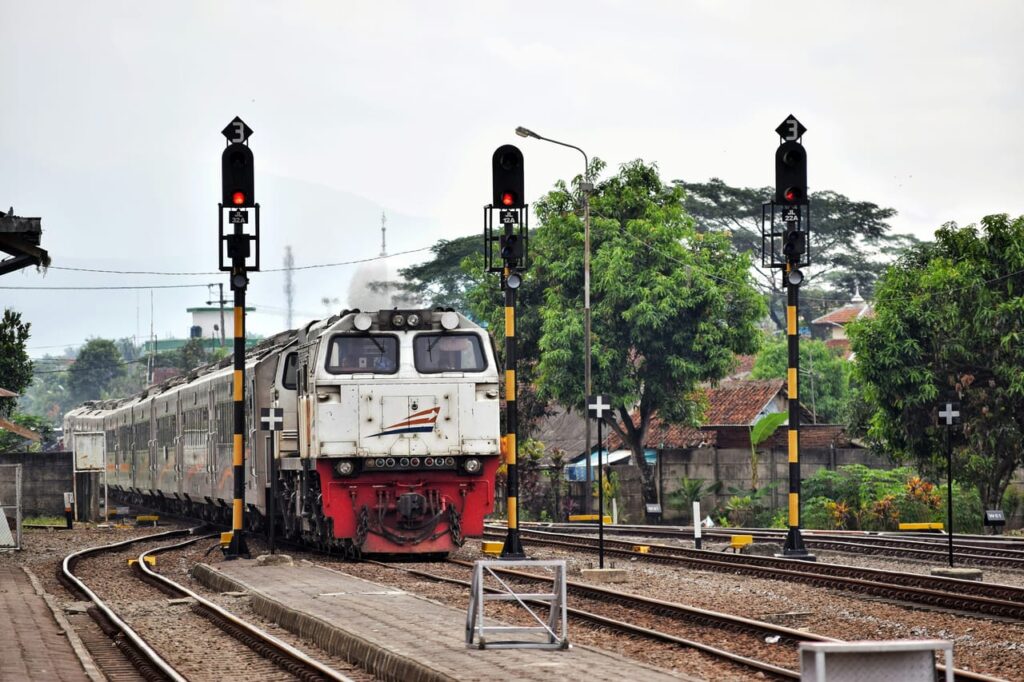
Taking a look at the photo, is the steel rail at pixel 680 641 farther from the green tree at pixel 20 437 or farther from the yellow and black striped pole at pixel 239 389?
the green tree at pixel 20 437

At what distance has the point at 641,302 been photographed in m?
48.0

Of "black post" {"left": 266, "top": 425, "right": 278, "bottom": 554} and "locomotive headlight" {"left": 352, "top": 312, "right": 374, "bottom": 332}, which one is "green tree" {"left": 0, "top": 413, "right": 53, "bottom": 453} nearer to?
"black post" {"left": 266, "top": 425, "right": 278, "bottom": 554}

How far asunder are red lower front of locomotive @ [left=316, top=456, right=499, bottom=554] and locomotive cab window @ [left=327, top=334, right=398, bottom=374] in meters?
1.41

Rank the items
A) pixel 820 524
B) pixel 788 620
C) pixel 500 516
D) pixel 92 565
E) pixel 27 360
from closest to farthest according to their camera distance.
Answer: pixel 788 620
pixel 92 565
pixel 820 524
pixel 500 516
pixel 27 360

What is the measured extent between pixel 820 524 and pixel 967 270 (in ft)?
26.1

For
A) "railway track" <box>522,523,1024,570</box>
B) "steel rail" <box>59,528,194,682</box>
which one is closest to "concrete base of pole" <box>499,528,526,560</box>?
"steel rail" <box>59,528,194,682</box>

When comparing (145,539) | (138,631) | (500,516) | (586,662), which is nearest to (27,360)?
(500,516)

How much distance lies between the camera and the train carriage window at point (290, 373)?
25344 mm

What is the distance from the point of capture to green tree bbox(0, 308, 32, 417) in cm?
5122

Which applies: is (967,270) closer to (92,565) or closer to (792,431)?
(792,431)

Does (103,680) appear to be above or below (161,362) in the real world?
below

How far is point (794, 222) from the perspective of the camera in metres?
23.7

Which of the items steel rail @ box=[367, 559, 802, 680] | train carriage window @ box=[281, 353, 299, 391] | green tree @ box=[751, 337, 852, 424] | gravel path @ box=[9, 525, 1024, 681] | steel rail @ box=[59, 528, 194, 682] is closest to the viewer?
steel rail @ box=[367, 559, 802, 680]

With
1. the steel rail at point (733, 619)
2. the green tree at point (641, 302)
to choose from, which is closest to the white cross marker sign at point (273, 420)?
the steel rail at point (733, 619)
